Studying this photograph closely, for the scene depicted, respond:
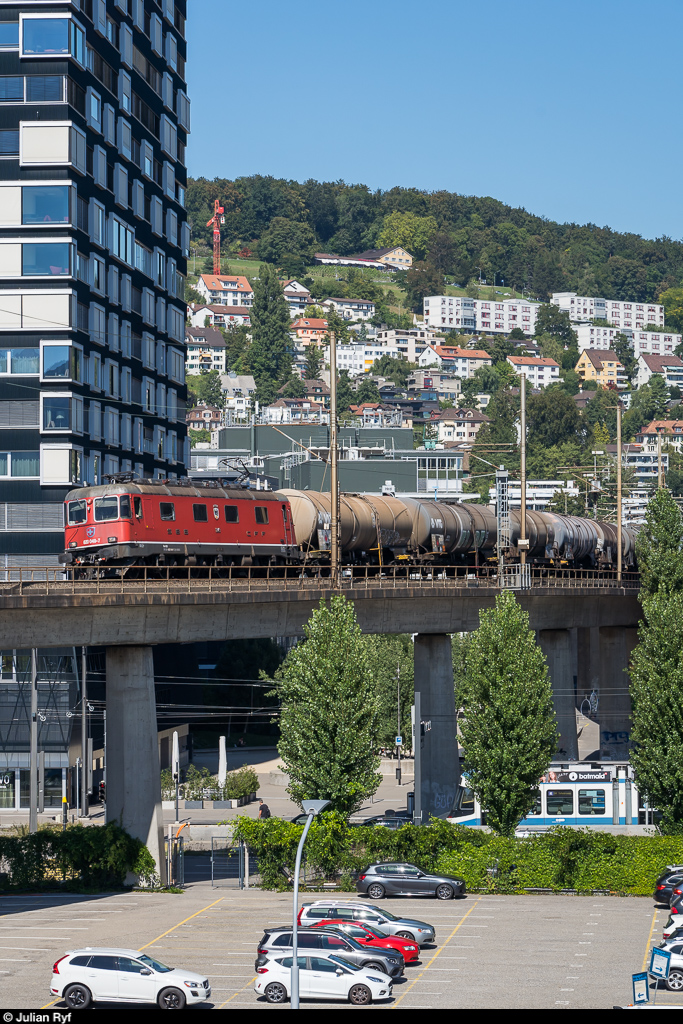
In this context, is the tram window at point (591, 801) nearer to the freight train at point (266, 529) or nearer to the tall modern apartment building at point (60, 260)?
the freight train at point (266, 529)

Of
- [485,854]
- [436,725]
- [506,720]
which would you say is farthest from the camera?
[436,725]

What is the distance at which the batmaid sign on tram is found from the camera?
211 ft

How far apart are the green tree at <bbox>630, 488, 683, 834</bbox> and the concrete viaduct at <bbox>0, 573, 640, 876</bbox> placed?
957 centimetres

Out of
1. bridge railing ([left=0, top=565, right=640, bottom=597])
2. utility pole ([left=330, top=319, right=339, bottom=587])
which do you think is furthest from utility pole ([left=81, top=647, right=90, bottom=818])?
utility pole ([left=330, top=319, right=339, bottom=587])

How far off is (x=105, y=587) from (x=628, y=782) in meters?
27.3

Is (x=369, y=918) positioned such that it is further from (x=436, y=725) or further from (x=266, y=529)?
(x=436, y=725)

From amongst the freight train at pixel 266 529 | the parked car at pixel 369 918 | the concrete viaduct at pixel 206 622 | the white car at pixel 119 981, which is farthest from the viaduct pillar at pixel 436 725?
the white car at pixel 119 981

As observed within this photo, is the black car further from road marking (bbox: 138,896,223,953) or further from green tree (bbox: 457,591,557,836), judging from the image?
road marking (bbox: 138,896,223,953)

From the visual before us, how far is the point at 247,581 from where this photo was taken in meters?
59.4

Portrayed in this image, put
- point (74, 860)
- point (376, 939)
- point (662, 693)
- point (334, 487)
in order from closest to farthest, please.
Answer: point (376, 939) < point (74, 860) < point (334, 487) < point (662, 693)

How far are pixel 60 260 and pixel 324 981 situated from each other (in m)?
61.2

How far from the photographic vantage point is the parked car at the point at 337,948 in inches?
1421

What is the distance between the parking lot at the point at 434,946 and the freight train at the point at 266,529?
15.7 m

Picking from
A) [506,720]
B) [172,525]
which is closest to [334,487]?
[172,525]
